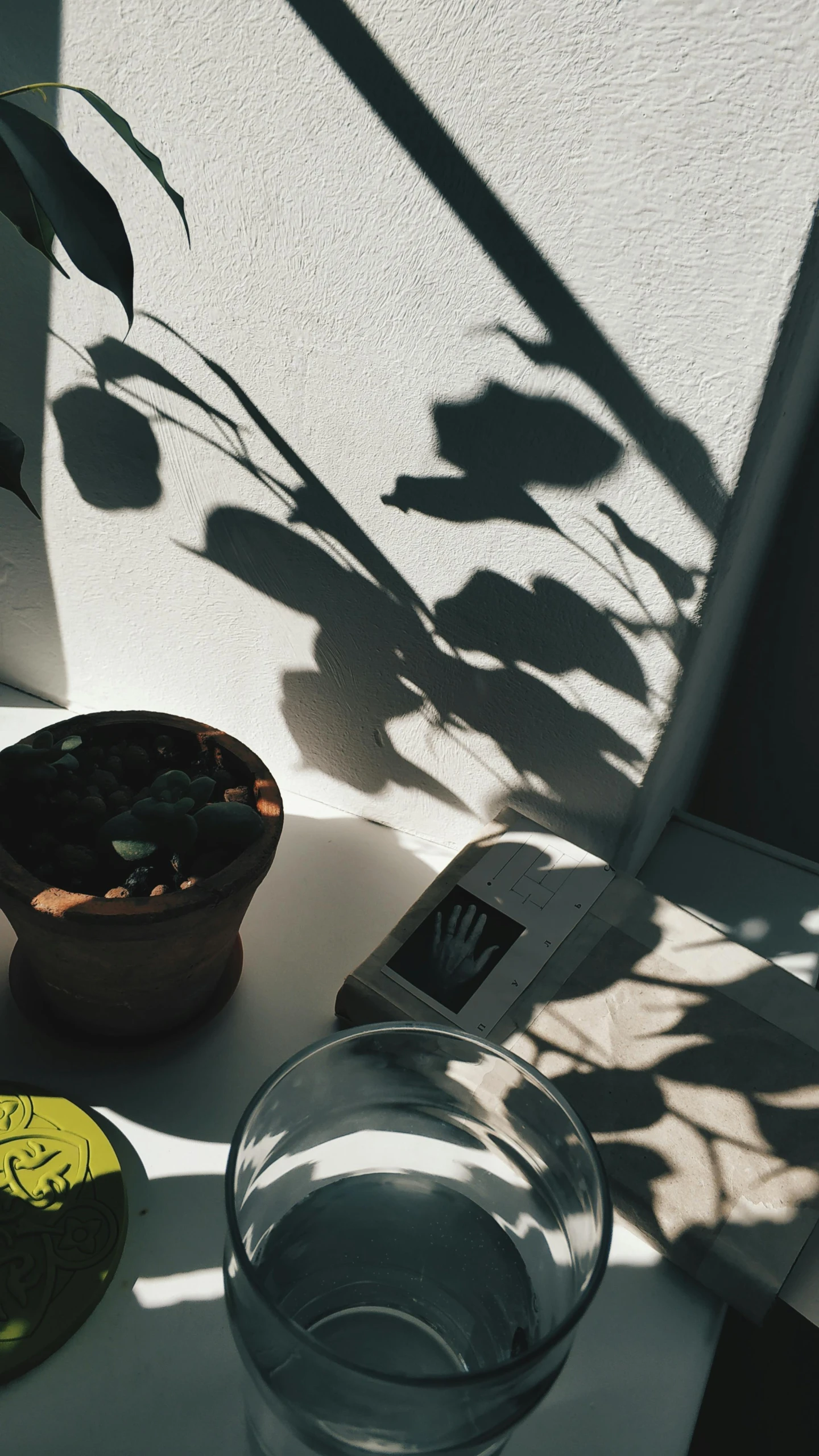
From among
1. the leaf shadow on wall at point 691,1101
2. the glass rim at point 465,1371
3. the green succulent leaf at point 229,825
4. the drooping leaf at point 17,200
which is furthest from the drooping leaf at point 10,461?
the leaf shadow on wall at point 691,1101

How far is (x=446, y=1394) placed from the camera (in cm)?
43

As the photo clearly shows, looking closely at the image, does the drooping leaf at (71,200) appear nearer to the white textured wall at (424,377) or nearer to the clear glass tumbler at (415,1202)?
the white textured wall at (424,377)

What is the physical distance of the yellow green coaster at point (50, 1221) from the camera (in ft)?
2.01

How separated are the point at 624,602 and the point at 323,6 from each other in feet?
1.55

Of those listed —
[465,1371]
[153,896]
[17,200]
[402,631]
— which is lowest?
[465,1371]

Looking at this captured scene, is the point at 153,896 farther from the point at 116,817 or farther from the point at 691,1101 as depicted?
the point at 691,1101

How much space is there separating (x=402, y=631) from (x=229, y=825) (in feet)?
0.92

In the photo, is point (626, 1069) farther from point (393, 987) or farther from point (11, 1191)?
point (11, 1191)

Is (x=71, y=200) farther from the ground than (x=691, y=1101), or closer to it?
farther from the ground

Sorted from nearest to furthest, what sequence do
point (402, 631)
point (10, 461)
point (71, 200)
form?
point (71, 200), point (10, 461), point (402, 631)

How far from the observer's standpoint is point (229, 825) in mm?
721

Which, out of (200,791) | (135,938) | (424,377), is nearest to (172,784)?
(200,791)

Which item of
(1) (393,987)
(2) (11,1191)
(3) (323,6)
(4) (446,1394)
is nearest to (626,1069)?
(1) (393,987)

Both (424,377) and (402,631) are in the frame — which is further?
(402,631)
